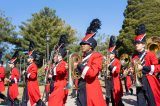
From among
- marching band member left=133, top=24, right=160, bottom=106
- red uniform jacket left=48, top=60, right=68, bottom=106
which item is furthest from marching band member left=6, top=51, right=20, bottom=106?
marching band member left=133, top=24, right=160, bottom=106

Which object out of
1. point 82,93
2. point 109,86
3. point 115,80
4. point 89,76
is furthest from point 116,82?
point 89,76

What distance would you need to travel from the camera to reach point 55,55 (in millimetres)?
10641

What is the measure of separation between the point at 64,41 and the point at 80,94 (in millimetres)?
3892

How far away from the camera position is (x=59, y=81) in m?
10.0

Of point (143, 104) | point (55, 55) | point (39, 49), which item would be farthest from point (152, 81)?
point (39, 49)

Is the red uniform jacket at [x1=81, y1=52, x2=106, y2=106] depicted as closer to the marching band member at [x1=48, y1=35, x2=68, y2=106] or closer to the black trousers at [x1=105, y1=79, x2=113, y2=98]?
the marching band member at [x1=48, y1=35, x2=68, y2=106]

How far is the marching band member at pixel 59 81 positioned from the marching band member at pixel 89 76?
81.0 inches

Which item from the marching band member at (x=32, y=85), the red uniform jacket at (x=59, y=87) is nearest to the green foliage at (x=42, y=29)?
the marching band member at (x=32, y=85)

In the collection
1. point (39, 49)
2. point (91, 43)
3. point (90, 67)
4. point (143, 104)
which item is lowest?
point (143, 104)

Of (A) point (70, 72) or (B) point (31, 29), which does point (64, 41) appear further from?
(B) point (31, 29)

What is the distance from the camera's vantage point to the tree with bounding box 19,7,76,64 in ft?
162

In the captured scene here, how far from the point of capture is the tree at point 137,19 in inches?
1613

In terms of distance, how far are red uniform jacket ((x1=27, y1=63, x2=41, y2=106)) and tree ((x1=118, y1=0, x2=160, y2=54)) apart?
29.2 m

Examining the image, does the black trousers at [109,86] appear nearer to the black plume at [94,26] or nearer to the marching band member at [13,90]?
the marching band member at [13,90]
